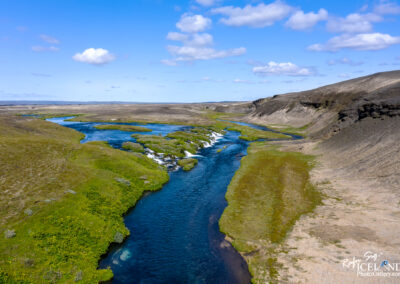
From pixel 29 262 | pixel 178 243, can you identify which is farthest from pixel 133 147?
pixel 29 262

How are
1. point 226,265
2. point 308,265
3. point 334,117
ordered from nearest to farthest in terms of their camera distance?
1. point 308,265
2. point 226,265
3. point 334,117

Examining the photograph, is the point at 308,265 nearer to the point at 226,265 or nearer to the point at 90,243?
the point at 226,265

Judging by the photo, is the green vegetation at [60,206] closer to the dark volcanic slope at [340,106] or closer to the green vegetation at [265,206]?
the green vegetation at [265,206]

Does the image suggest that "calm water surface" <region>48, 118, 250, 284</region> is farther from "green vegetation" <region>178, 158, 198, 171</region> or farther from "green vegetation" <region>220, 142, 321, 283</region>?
"green vegetation" <region>178, 158, 198, 171</region>

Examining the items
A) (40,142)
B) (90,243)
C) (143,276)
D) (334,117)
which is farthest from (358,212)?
(334,117)

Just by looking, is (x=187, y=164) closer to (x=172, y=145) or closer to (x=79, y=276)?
(x=172, y=145)

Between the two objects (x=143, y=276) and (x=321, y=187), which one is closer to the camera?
(x=143, y=276)
